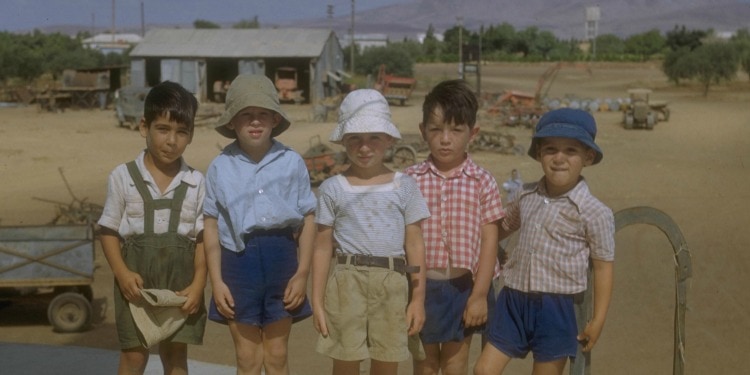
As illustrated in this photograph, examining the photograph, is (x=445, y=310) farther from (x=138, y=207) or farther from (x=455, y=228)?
(x=138, y=207)

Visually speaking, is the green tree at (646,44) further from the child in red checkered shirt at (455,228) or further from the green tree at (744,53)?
the child in red checkered shirt at (455,228)

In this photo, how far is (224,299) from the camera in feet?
11.0

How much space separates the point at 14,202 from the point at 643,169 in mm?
11526

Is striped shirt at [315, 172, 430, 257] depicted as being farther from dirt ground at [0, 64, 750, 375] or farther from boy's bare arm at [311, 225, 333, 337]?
dirt ground at [0, 64, 750, 375]

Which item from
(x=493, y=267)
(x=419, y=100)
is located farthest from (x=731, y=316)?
(x=419, y=100)

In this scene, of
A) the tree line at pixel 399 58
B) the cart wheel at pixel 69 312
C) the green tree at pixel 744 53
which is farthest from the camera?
the green tree at pixel 744 53

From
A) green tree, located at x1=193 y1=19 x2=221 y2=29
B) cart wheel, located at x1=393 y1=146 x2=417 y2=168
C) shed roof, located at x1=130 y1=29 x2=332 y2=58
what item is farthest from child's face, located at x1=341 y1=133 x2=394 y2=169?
green tree, located at x1=193 y1=19 x2=221 y2=29

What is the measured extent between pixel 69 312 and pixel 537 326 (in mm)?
7517

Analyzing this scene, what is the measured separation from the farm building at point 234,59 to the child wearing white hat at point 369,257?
33847 millimetres

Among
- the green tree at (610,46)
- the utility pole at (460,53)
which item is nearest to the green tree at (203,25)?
the utility pole at (460,53)

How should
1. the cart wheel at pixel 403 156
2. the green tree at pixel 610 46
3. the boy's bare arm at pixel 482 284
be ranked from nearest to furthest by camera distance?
the boy's bare arm at pixel 482 284 < the cart wheel at pixel 403 156 < the green tree at pixel 610 46

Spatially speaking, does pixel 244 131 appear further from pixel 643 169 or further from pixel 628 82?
pixel 628 82

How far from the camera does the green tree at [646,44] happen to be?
3300 inches

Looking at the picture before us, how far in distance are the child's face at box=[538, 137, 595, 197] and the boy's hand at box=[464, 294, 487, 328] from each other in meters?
0.43
